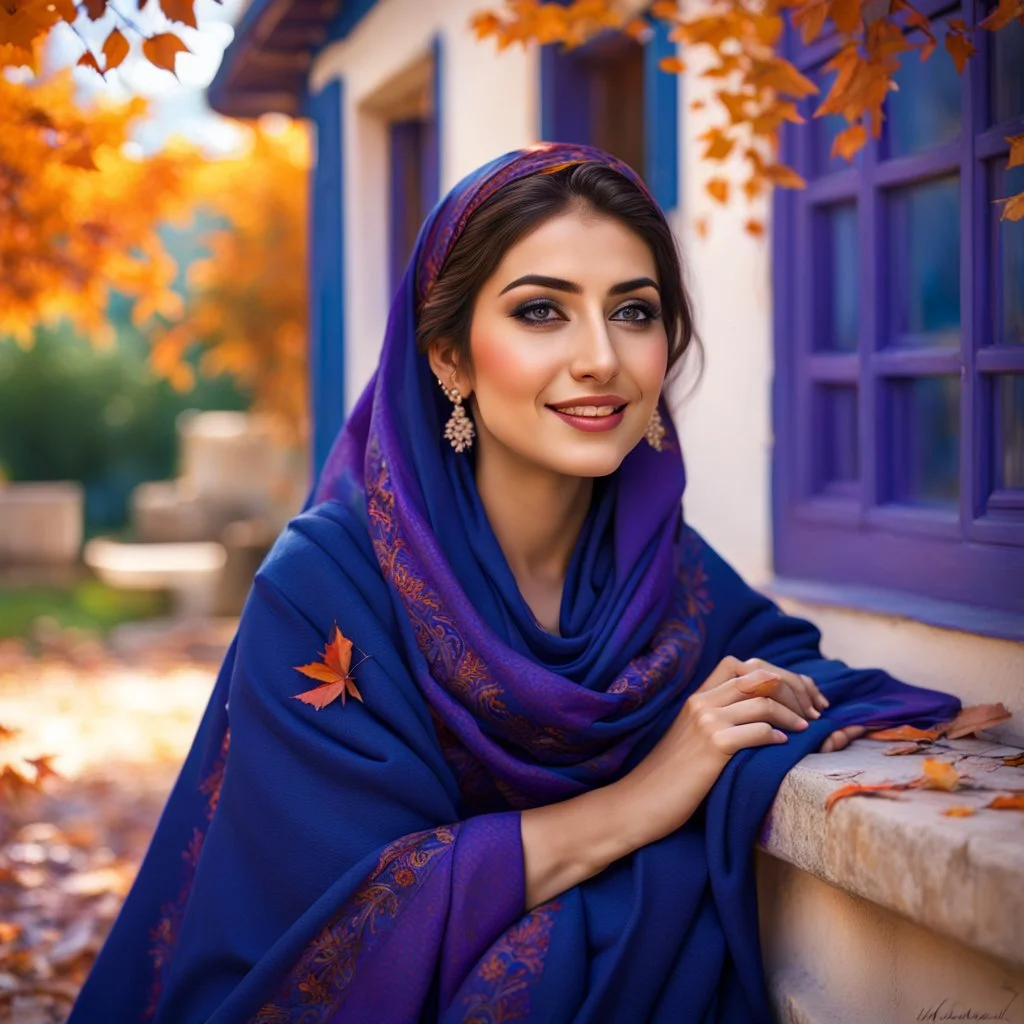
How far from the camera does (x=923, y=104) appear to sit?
2895 mm

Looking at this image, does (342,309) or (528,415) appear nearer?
(528,415)

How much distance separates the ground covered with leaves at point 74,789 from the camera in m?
3.58

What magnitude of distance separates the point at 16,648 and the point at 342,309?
4.42 m

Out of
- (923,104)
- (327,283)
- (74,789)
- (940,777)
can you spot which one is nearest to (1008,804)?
(940,777)

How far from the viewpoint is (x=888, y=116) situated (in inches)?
118

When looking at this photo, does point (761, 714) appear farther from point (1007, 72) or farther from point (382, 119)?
point (382, 119)

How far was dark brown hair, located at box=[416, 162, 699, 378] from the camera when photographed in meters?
2.31

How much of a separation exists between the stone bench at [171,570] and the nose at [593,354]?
9589 millimetres

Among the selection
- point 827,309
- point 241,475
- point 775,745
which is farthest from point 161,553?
point 775,745

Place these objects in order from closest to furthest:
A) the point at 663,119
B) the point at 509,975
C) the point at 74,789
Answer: the point at 509,975
the point at 663,119
the point at 74,789

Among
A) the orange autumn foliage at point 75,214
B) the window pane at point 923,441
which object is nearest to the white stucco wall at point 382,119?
the orange autumn foliage at point 75,214

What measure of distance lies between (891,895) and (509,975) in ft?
1.92

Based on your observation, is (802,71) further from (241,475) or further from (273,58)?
(241,475)

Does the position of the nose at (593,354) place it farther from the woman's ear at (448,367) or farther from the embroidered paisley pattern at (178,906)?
the embroidered paisley pattern at (178,906)
